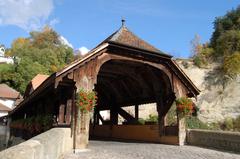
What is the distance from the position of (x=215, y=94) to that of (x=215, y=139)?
27864 millimetres

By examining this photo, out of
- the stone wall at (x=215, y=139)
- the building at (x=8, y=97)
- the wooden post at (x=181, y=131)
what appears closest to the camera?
the stone wall at (x=215, y=139)

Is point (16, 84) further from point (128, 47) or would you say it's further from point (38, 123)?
point (128, 47)

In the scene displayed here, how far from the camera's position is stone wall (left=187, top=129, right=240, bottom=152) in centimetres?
890

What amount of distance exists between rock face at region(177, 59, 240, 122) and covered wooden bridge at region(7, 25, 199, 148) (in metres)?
20.5

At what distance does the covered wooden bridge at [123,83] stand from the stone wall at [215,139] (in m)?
0.51

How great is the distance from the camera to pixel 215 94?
1423 inches

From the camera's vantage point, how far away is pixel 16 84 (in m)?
50.2

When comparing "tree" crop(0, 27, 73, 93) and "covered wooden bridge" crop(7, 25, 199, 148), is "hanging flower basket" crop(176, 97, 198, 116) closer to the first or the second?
"covered wooden bridge" crop(7, 25, 199, 148)

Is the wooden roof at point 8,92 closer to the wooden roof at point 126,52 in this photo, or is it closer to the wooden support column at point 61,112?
the wooden roof at point 126,52

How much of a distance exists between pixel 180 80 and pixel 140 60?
7.47ft

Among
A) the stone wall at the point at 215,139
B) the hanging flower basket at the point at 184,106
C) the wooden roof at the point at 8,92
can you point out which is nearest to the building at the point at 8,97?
the wooden roof at the point at 8,92

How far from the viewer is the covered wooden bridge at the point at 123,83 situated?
31.7 ft

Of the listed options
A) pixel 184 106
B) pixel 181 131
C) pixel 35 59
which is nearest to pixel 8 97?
pixel 35 59

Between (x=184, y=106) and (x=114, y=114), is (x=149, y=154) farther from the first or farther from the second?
(x=114, y=114)
